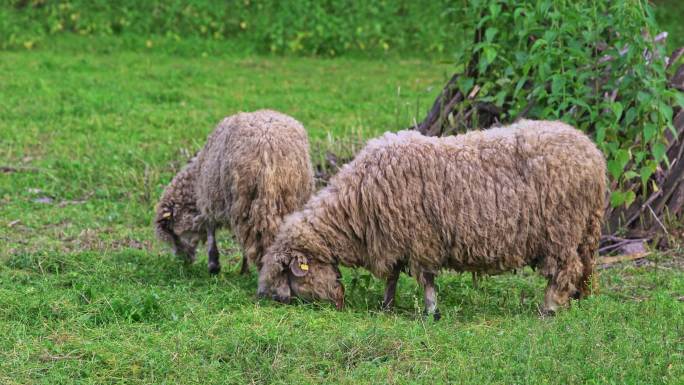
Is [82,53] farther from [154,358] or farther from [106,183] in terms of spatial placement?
[154,358]

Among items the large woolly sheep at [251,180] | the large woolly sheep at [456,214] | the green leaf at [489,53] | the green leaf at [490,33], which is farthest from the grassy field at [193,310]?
the green leaf at [490,33]

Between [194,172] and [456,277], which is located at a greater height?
[194,172]

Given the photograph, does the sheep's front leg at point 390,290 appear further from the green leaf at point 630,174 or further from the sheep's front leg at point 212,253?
the green leaf at point 630,174

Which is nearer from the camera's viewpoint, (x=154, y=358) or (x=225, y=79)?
(x=154, y=358)

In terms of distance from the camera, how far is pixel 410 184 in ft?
22.3

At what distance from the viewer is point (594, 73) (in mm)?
8102

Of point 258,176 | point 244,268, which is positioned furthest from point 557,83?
point 244,268

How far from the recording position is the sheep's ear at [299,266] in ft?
22.6

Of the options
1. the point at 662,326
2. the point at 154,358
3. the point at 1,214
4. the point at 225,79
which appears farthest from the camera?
the point at 225,79

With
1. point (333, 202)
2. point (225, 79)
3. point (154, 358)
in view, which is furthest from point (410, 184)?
point (225, 79)

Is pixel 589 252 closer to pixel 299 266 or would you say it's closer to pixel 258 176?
pixel 299 266

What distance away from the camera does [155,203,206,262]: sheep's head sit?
27.0 feet

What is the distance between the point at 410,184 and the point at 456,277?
57.3 inches

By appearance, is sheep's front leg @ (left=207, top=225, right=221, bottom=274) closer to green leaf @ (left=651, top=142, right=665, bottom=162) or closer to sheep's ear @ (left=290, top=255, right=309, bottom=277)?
sheep's ear @ (left=290, top=255, right=309, bottom=277)
